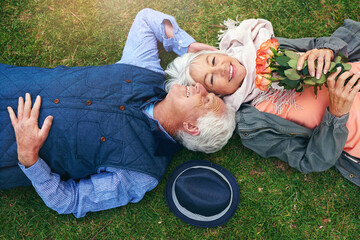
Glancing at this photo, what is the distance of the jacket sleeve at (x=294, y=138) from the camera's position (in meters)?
3.17

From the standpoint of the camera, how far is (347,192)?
3.72 m

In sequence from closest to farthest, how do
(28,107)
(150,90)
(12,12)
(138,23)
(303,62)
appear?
(303,62), (28,107), (150,90), (138,23), (12,12)

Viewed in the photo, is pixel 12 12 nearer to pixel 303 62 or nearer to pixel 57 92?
pixel 57 92

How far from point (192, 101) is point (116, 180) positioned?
1335 millimetres

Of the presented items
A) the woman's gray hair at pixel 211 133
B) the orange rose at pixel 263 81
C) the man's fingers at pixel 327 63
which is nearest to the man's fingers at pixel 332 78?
the man's fingers at pixel 327 63

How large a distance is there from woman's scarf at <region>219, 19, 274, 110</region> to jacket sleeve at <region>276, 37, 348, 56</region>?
0.29 metres

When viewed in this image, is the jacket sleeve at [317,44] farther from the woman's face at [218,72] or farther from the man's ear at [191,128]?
the man's ear at [191,128]

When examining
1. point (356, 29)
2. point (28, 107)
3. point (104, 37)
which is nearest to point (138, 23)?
point (104, 37)

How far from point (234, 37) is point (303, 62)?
3.92ft

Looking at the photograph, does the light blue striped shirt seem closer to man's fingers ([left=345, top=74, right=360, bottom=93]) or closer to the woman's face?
the woman's face

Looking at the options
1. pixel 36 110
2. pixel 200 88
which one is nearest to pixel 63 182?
pixel 36 110

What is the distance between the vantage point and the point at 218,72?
3.25 meters

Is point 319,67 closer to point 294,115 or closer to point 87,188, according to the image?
point 294,115

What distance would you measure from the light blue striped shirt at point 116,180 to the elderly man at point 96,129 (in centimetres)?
1
